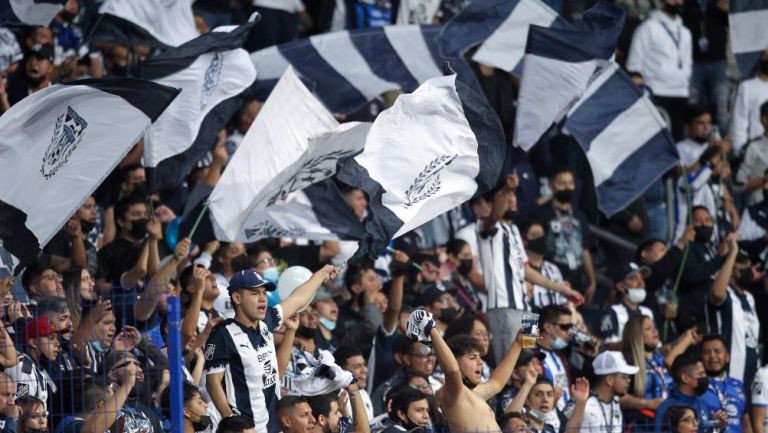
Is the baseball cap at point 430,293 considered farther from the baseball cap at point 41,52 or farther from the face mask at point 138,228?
the baseball cap at point 41,52

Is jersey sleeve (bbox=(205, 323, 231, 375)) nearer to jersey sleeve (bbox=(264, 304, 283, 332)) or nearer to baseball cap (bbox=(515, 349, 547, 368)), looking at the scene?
jersey sleeve (bbox=(264, 304, 283, 332))

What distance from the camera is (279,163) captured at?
13.2 meters

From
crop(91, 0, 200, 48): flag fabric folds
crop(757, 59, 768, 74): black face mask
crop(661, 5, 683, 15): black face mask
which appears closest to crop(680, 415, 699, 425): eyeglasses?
crop(91, 0, 200, 48): flag fabric folds

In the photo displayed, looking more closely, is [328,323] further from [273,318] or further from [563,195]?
[563,195]

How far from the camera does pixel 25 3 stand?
14.2 meters

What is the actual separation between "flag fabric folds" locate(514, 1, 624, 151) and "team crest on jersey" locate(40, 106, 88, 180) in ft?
14.5

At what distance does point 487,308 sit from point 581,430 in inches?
60.7

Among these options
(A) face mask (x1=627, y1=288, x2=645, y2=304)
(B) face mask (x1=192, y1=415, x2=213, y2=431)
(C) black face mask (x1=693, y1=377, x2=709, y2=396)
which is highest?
(B) face mask (x1=192, y1=415, x2=213, y2=431)

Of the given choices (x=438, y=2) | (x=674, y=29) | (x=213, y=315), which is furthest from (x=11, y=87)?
(x=674, y=29)

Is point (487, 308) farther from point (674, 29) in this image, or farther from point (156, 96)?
point (674, 29)

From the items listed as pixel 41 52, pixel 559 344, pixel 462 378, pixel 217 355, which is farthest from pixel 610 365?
pixel 41 52

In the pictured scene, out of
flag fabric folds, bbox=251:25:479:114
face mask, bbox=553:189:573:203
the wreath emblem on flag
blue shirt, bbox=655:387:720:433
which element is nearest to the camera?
the wreath emblem on flag

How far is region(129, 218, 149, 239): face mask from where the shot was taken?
45.0ft

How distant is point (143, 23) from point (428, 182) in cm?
350
